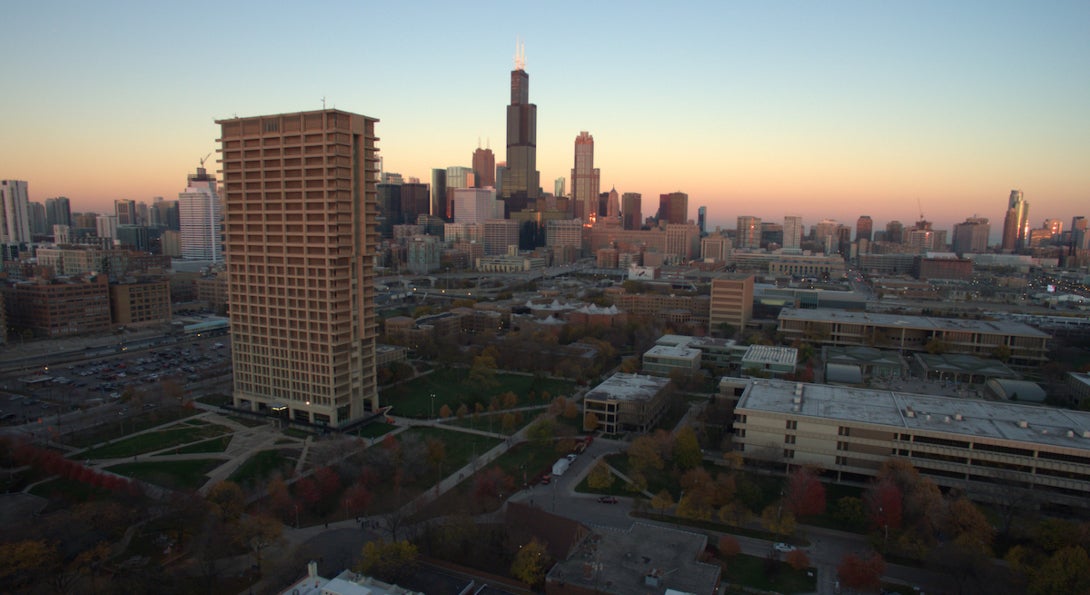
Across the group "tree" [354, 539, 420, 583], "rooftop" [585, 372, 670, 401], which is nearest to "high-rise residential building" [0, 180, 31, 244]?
"rooftop" [585, 372, 670, 401]

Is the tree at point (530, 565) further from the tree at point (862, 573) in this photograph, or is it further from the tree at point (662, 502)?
the tree at point (862, 573)

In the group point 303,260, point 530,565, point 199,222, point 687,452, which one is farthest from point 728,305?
point 199,222

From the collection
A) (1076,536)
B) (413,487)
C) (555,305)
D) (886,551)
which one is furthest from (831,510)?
(555,305)

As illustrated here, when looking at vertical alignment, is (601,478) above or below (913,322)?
below

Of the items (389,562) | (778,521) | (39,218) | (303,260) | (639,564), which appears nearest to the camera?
(389,562)

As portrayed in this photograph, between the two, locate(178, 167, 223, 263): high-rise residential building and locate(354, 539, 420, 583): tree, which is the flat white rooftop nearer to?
locate(354, 539, 420, 583): tree

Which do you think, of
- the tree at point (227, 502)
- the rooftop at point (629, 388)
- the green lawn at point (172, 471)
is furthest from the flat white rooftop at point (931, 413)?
the green lawn at point (172, 471)

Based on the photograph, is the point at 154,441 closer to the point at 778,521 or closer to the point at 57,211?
the point at 778,521
